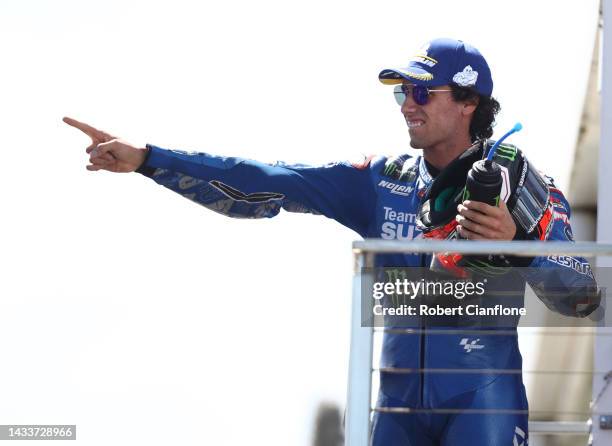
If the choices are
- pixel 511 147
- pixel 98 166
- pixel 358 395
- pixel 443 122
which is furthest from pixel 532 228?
pixel 98 166

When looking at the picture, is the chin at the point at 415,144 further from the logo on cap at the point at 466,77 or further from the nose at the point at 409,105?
the logo on cap at the point at 466,77

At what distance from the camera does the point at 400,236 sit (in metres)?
5.22

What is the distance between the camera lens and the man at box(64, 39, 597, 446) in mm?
4840

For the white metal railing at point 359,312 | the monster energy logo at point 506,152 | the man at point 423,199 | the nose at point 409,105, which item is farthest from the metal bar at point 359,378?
the nose at point 409,105

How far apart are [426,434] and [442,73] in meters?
1.28

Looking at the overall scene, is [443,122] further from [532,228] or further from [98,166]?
[98,166]

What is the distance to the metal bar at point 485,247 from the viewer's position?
13.5 ft

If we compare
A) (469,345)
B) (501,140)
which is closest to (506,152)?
(501,140)

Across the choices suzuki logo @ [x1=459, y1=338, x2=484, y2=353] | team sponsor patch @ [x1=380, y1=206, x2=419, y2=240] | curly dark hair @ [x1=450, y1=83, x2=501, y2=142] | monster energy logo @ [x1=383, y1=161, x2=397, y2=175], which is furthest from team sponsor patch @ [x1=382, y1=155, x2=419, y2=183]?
suzuki logo @ [x1=459, y1=338, x2=484, y2=353]

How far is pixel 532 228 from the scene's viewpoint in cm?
482

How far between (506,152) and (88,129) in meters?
1.49

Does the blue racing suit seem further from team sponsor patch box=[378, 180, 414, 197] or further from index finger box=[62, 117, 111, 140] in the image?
index finger box=[62, 117, 111, 140]

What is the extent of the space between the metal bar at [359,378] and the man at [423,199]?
569 millimetres

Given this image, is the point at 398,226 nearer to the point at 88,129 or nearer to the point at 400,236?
the point at 400,236
